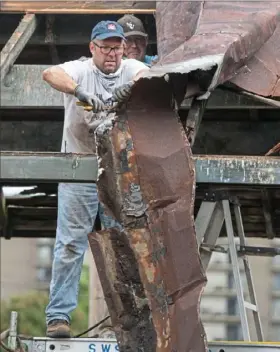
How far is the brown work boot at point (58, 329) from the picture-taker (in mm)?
8273

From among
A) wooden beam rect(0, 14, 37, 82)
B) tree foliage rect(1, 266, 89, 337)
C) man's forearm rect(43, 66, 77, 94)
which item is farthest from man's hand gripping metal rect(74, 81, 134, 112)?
tree foliage rect(1, 266, 89, 337)

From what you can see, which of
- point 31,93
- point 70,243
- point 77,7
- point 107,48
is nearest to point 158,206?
point 70,243

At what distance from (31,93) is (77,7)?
85 cm

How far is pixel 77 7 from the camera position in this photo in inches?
380

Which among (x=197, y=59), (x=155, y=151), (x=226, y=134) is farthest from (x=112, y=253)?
(x=226, y=134)

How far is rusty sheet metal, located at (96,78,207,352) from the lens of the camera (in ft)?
22.5

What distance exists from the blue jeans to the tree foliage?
848 inches

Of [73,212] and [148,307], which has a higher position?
[73,212]

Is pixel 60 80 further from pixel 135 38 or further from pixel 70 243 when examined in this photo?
pixel 135 38

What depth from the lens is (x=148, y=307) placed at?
706 cm

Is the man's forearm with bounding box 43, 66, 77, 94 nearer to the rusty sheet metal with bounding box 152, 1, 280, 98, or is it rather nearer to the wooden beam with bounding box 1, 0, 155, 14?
the rusty sheet metal with bounding box 152, 1, 280, 98

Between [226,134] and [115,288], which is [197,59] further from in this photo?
[226,134]

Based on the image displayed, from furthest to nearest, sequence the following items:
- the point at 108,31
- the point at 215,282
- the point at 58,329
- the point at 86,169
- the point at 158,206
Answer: the point at 215,282 → the point at 108,31 → the point at 58,329 → the point at 86,169 → the point at 158,206

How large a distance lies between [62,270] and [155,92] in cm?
190
